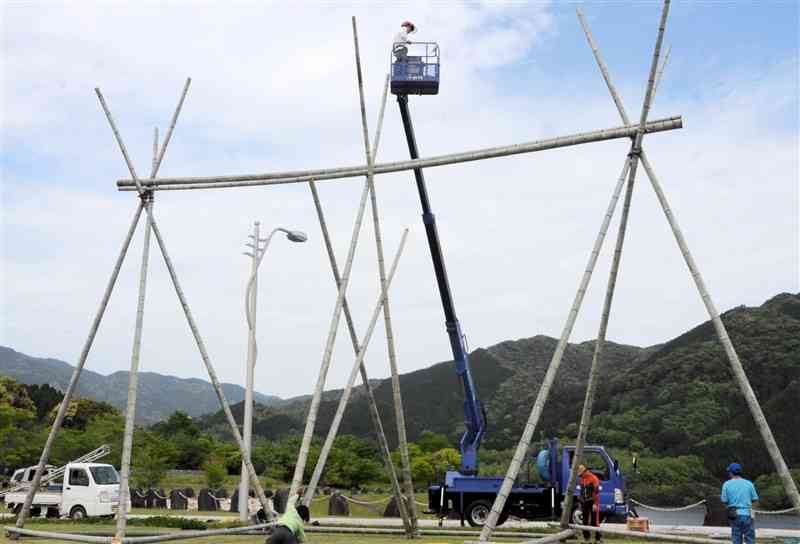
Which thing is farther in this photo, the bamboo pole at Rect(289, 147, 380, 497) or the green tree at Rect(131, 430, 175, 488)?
the green tree at Rect(131, 430, 175, 488)

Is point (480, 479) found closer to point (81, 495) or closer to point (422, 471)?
point (81, 495)

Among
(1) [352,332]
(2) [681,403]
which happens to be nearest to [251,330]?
→ (1) [352,332]

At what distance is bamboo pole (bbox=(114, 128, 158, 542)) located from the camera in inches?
574

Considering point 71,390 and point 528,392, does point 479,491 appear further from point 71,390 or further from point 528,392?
point 528,392

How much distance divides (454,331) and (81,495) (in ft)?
40.4

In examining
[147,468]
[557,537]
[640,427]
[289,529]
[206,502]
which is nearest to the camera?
[289,529]

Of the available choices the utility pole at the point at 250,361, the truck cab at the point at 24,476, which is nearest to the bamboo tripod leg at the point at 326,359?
the utility pole at the point at 250,361

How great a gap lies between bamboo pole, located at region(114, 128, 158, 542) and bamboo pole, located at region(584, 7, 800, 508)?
28.8 feet

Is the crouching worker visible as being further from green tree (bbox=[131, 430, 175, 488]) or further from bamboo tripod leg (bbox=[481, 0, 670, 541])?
green tree (bbox=[131, 430, 175, 488])

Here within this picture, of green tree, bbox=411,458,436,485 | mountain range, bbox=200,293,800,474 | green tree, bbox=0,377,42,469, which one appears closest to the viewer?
green tree, bbox=411,458,436,485

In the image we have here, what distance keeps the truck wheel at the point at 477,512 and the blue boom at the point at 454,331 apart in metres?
0.95

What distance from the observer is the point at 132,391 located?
15.5m

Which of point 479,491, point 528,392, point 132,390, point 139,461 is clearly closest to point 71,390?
point 132,390

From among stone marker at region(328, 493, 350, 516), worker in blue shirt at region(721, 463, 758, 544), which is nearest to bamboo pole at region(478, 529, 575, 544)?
worker in blue shirt at region(721, 463, 758, 544)
